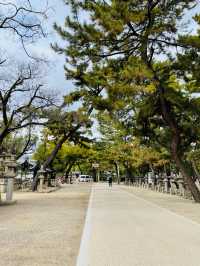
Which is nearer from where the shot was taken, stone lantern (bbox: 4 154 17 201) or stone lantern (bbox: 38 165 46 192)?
stone lantern (bbox: 4 154 17 201)

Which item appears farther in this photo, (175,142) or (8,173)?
(175,142)

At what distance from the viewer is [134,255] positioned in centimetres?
714

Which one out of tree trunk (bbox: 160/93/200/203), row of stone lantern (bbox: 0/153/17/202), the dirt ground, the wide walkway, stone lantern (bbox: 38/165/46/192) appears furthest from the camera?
stone lantern (bbox: 38/165/46/192)

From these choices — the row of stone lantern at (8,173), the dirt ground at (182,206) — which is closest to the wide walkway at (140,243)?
the dirt ground at (182,206)

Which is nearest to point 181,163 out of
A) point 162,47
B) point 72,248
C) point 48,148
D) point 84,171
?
point 162,47

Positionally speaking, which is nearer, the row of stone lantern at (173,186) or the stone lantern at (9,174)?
the stone lantern at (9,174)

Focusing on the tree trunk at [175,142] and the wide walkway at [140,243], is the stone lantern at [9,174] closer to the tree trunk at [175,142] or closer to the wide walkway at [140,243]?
the tree trunk at [175,142]

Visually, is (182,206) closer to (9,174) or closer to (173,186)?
(9,174)

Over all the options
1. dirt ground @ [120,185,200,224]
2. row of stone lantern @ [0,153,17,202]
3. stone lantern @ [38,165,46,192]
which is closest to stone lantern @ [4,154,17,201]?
row of stone lantern @ [0,153,17,202]

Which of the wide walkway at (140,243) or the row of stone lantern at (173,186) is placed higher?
the row of stone lantern at (173,186)

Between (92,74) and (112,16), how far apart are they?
3.80 m

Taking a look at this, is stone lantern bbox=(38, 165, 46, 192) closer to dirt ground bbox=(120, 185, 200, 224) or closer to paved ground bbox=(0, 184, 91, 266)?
dirt ground bbox=(120, 185, 200, 224)

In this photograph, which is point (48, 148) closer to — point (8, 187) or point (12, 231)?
point (8, 187)

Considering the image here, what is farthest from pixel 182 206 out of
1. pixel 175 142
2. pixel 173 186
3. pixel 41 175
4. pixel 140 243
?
pixel 41 175
